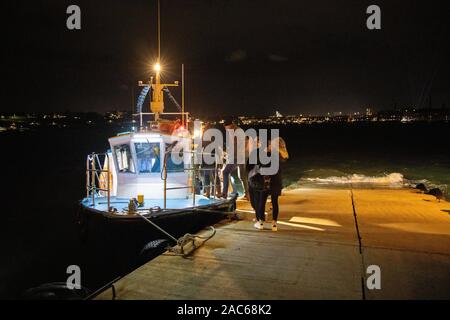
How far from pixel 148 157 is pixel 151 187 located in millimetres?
721

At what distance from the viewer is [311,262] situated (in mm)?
5598

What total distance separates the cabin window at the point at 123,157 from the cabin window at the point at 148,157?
25 centimetres

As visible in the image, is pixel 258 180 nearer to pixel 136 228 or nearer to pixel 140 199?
pixel 136 228

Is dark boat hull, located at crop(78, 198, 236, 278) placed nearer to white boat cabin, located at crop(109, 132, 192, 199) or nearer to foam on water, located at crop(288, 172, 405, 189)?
white boat cabin, located at crop(109, 132, 192, 199)

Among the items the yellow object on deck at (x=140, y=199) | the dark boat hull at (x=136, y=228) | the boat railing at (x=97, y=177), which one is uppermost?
the boat railing at (x=97, y=177)

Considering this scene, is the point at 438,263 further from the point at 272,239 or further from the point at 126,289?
the point at 126,289

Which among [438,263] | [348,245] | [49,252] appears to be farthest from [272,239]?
[49,252]

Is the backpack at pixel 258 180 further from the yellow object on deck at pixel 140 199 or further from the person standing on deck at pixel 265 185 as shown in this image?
the yellow object on deck at pixel 140 199

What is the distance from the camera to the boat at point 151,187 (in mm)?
8109

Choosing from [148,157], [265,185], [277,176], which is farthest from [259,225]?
[148,157]

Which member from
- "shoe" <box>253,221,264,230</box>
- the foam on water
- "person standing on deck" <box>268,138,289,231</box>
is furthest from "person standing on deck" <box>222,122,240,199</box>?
the foam on water

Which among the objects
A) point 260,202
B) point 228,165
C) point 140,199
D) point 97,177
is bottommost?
point 140,199

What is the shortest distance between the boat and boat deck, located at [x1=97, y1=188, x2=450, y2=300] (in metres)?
1.12

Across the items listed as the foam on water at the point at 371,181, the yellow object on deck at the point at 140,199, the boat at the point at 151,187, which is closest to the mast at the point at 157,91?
the boat at the point at 151,187
